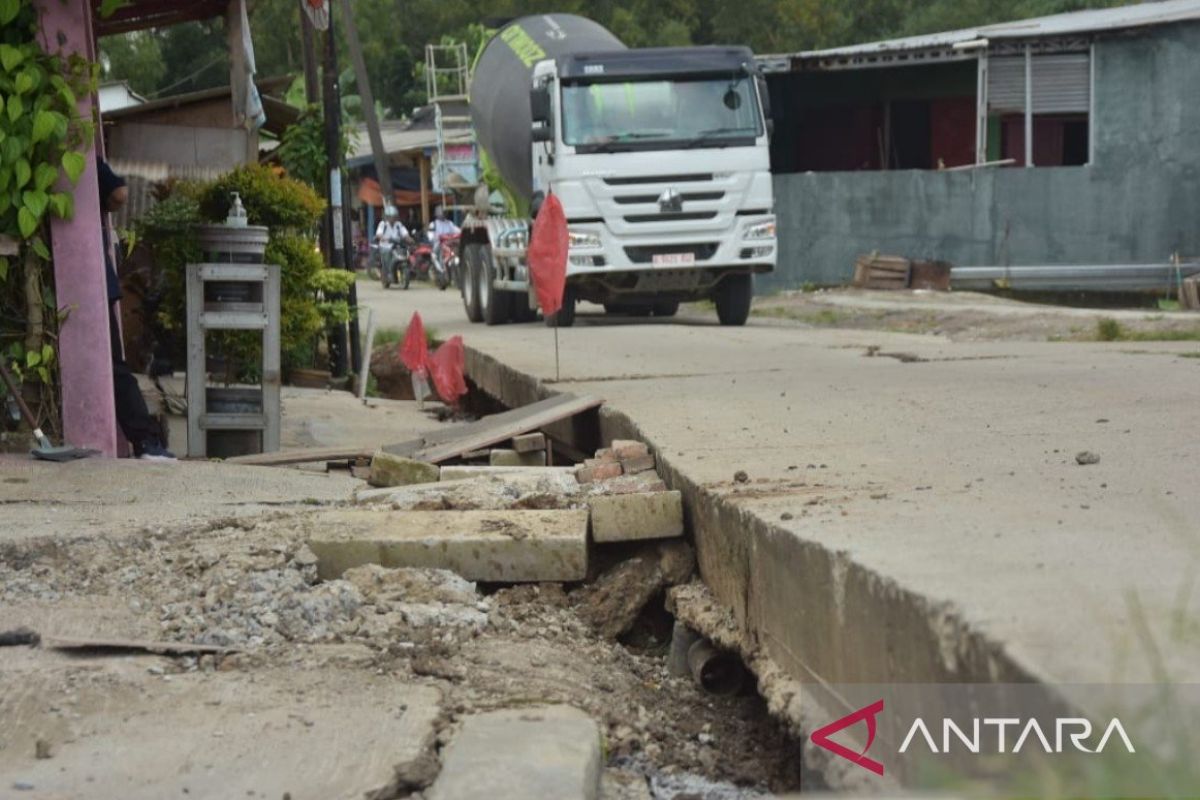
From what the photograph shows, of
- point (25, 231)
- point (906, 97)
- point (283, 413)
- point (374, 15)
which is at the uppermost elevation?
point (374, 15)

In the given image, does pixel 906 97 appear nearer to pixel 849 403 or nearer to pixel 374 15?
pixel 849 403

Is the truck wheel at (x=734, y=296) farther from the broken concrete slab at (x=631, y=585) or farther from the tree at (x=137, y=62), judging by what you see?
the tree at (x=137, y=62)

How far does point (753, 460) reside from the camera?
6.07 m

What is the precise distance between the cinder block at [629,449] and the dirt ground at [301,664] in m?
1.23

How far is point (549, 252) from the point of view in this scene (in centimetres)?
1198

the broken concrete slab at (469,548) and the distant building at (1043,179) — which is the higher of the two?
the distant building at (1043,179)

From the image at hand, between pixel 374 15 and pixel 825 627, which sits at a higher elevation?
pixel 374 15

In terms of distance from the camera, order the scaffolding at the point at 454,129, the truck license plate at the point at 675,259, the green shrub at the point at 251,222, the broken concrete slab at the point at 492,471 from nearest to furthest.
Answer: the broken concrete slab at the point at 492,471
the green shrub at the point at 251,222
the truck license plate at the point at 675,259
the scaffolding at the point at 454,129

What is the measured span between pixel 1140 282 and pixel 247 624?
2132 centimetres

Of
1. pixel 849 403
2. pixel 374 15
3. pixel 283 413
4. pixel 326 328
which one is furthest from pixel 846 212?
pixel 374 15

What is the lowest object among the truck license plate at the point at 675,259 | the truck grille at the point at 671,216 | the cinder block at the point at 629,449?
the cinder block at the point at 629,449

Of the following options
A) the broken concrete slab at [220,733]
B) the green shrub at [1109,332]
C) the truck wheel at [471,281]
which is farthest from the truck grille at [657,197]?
the broken concrete slab at [220,733]

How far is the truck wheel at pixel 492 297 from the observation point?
2044 centimetres

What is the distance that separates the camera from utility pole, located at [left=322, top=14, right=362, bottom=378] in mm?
14383
